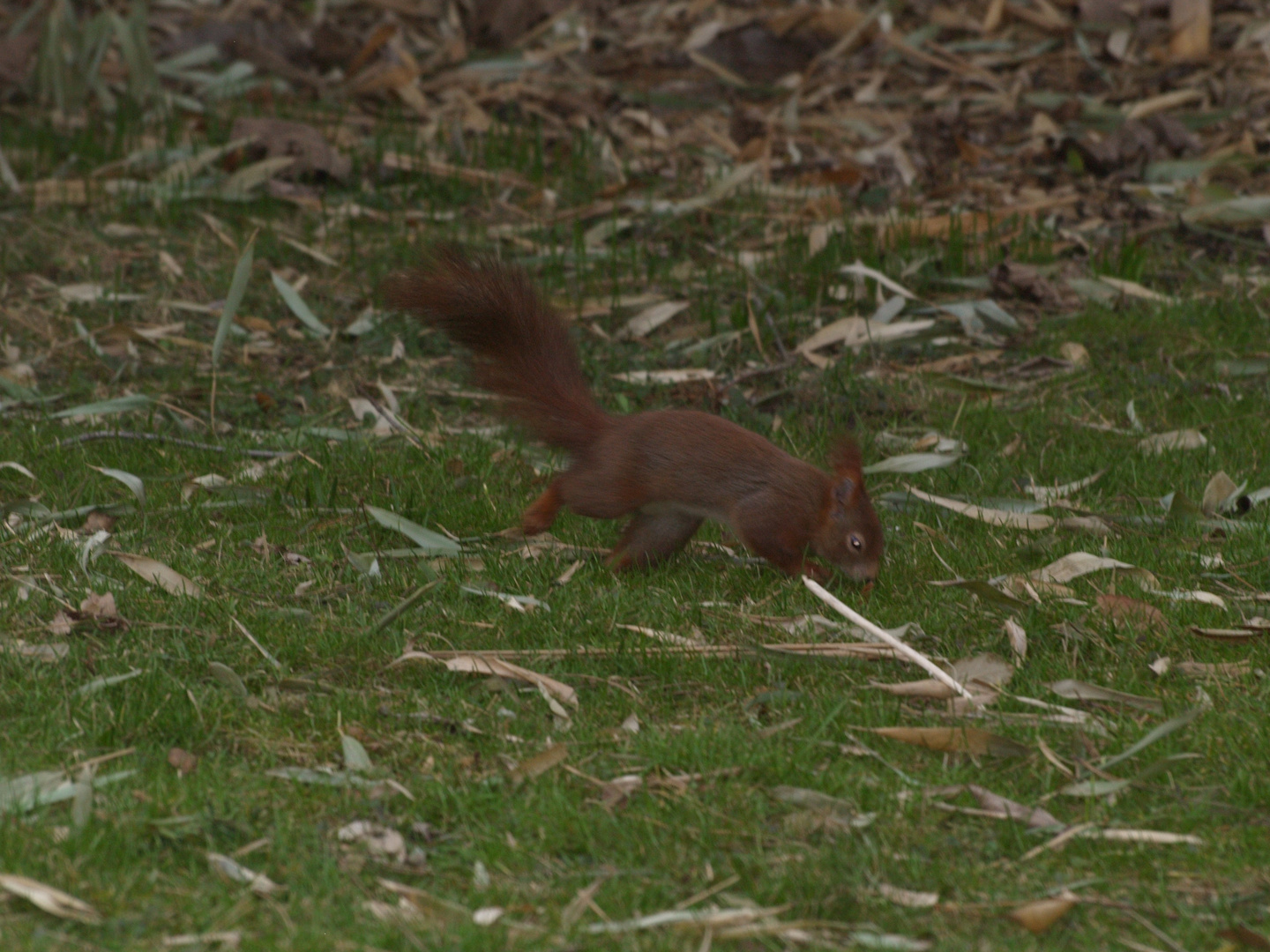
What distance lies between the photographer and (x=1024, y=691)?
2.98 meters

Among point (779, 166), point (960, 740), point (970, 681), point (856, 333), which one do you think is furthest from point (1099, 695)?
point (779, 166)

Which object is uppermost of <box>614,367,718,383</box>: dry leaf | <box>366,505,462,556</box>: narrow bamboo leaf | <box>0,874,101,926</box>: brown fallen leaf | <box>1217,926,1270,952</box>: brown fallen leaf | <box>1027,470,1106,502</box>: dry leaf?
<box>0,874,101,926</box>: brown fallen leaf

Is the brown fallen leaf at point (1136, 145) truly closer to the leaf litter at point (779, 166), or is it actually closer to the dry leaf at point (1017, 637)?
the leaf litter at point (779, 166)

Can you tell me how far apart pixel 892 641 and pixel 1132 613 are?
613 millimetres

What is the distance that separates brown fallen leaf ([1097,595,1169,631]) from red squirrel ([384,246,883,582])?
1.72 ft

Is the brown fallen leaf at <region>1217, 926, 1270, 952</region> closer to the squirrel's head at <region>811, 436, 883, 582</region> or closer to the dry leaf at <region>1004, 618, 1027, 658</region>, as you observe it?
the dry leaf at <region>1004, 618, 1027, 658</region>

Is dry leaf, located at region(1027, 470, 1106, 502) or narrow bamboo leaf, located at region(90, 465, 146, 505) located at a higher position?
narrow bamboo leaf, located at region(90, 465, 146, 505)

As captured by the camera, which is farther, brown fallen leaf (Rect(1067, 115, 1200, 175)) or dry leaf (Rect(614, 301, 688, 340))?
brown fallen leaf (Rect(1067, 115, 1200, 175))

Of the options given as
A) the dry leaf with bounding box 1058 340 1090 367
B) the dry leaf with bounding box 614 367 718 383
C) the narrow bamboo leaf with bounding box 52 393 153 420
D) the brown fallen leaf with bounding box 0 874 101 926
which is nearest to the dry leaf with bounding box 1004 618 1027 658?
the brown fallen leaf with bounding box 0 874 101 926

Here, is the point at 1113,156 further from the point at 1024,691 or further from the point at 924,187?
the point at 1024,691

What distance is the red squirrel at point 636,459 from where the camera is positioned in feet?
11.8

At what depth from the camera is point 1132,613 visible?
10.8ft

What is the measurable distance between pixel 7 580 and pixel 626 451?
1.40 m

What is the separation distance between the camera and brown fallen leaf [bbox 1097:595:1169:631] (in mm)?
3256
